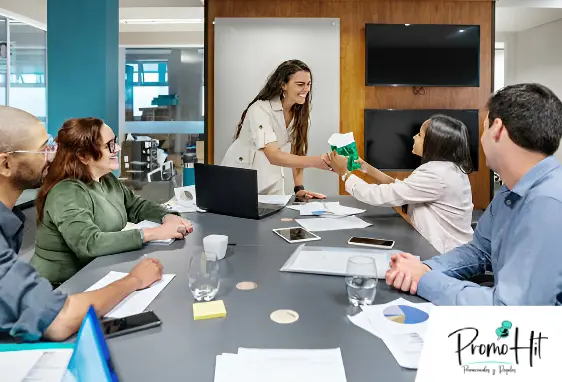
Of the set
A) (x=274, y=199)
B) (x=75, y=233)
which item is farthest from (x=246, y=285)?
(x=274, y=199)

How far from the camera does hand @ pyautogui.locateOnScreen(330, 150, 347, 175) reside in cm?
291

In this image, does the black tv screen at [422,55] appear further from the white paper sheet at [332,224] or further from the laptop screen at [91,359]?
the laptop screen at [91,359]

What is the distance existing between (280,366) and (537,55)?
24.5ft

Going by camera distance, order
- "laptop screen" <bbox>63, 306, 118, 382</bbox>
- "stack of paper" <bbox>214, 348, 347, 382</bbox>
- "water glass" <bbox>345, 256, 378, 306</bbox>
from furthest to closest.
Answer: "water glass" <bbox>345, 256, 378, 306</bbox>
"stack of paper" <bbox>214, 348, 347, 382</bbox>
"laptop screen" <bbox>63, 306, 118, 382</bbox>

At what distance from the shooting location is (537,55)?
706 cm

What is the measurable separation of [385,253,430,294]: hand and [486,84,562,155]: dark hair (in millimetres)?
445

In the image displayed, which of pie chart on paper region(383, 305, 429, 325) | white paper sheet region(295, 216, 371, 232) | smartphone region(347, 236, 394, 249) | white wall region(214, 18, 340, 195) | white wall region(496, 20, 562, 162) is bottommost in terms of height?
pie chart on paper region(383, 305, 429, 325)

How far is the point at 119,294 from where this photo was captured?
4.27ft

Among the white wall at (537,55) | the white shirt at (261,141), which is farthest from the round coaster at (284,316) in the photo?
the white wall at (537,55)

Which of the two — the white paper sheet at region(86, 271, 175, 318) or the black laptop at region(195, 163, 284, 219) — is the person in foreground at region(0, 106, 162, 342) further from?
the black laptop at region(195, 163, 284, 219)

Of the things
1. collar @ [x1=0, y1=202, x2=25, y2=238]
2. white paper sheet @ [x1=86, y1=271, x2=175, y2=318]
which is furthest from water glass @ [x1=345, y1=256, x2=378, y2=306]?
collar @ [x1=0, y1=202, x2=25, y2=238]

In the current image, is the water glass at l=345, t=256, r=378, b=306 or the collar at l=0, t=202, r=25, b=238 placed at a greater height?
the collar at l=0, t=202, r=25, b=238

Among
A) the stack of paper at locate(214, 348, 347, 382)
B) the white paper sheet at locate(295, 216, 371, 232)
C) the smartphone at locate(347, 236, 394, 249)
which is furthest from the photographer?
the white paper sheet at locate(295, 216, 371, 232)

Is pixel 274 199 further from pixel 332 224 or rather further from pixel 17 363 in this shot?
pixel 17 363
